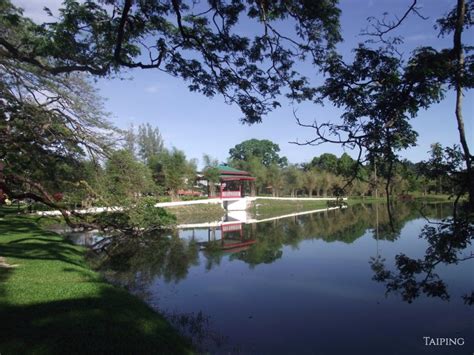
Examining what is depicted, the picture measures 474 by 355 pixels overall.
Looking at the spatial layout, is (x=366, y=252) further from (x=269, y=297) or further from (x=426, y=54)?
(x=426, y=54)

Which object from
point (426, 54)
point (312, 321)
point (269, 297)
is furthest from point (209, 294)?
point (426, 54)

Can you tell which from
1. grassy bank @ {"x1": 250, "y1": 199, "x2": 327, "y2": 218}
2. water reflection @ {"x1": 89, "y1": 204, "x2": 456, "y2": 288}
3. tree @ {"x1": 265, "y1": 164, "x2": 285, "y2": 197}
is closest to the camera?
water reflection @ {"x1": 89, "y1": 204, "x2": 456, "y2": 288}

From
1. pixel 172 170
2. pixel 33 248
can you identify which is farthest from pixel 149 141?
pixel 33 248

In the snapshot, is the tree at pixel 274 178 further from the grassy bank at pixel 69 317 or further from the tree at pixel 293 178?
the grassy bank at pixel 69 317

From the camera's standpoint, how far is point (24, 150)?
7.87 m

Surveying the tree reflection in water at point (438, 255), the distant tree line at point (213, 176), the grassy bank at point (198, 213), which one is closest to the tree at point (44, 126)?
the distant tree line at point (213, 176)

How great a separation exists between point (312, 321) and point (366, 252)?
24.1 ft

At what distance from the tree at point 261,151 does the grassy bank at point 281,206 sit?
2777 cm

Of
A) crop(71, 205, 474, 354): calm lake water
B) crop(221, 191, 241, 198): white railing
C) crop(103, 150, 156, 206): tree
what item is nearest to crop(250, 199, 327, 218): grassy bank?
crop(221, 191, 241, 198): white railing

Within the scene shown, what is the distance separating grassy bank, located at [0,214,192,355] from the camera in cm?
370

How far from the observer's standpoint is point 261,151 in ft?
221

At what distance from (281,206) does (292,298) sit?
28.5m

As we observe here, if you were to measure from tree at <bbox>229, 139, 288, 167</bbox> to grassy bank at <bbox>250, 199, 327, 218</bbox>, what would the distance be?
27.8m

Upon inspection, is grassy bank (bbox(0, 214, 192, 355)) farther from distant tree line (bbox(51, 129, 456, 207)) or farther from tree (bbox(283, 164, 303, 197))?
tree (bbox(283, 164, 303, 197))
